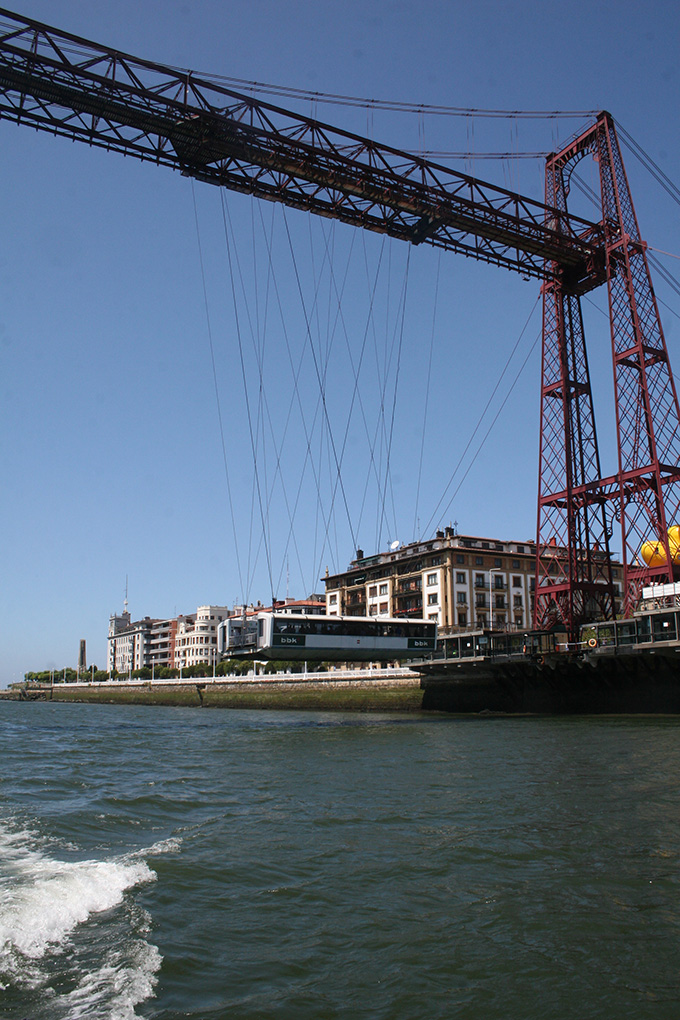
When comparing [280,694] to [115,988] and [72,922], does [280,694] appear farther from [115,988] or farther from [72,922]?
[115,988]

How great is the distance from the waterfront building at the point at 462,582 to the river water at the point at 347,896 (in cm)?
5126

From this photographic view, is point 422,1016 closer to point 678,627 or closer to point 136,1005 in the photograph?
point 136,1005

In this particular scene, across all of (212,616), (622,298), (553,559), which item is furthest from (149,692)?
(622,298)

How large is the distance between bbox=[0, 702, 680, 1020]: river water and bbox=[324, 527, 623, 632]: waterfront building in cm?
5126

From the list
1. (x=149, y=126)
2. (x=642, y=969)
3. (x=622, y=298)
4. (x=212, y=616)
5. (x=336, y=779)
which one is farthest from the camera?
(x=212, y=616)

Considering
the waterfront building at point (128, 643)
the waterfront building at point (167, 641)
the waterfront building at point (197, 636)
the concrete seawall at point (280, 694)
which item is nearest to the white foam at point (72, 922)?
the concrete seawall at point (280, 694)

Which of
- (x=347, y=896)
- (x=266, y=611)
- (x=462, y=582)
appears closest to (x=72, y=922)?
(x=347, y=896)

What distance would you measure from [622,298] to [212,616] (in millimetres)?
101299

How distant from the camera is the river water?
5.28 meters

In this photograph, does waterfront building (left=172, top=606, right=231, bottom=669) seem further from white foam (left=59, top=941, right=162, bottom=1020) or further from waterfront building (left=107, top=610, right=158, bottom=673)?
white foam (left=59, top=941, right=162, bottom=1020)

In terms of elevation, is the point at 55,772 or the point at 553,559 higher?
the point at 553,559

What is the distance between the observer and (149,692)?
300 ft

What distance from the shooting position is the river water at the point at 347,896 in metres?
5.28

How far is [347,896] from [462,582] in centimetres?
6089
